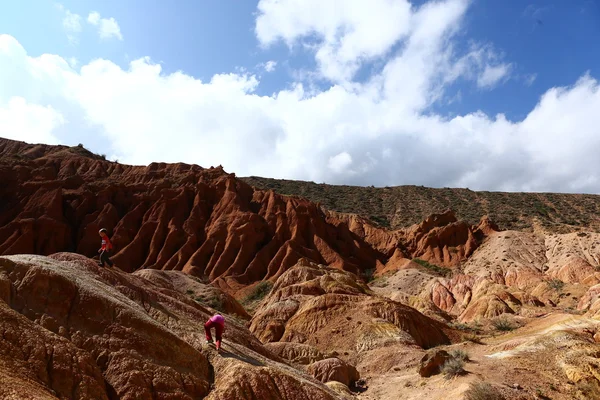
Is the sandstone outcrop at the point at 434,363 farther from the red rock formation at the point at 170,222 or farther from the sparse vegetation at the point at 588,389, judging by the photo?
the red rock formation at the point at 170,222

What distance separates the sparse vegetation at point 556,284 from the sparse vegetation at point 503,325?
51.7 ft

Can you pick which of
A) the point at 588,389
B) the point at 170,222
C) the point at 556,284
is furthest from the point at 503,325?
the point at 170,222

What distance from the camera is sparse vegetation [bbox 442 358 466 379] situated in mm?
19625

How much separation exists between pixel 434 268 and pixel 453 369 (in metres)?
52.9

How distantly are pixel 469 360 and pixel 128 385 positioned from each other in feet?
56.8

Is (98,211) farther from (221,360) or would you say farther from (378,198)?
(221,360)

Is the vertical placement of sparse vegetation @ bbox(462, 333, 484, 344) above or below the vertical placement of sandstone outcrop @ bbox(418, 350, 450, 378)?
above

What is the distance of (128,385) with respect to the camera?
1011cm

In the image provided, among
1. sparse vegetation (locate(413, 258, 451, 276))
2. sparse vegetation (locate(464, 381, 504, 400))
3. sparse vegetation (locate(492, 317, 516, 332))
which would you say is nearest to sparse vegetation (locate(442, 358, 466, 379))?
sparse vegetation (locate(464, 381, 504, 400))

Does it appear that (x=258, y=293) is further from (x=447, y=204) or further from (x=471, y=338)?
(x=447, y=204)

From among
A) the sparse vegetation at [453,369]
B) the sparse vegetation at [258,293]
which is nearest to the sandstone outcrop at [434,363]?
the sparse vegetation at [453,369]

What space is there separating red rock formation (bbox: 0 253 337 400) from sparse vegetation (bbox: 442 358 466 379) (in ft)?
28.8

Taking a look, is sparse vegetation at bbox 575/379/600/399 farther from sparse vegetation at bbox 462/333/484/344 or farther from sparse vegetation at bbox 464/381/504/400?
sparse vegetation at bbox 462/333/484/344

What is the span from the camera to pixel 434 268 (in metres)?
70.8
